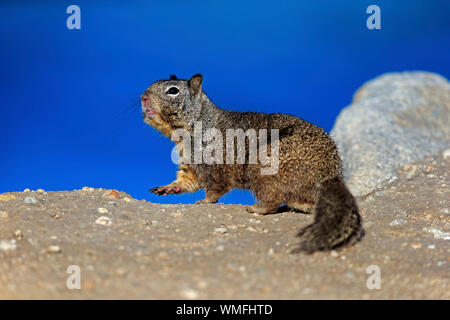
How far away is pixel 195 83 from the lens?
8.24 metres

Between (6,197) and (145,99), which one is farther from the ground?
(145,99)

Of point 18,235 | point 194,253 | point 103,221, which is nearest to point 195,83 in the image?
point 103,221

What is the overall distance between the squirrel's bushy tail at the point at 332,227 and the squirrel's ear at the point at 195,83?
3.45 meters

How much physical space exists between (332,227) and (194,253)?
1641 millimetres

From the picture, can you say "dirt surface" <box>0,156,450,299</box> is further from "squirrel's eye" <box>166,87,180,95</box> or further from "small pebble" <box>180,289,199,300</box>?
"squirrel's eye" <box>166,87,180,95</box>

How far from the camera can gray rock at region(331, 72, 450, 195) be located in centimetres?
1212

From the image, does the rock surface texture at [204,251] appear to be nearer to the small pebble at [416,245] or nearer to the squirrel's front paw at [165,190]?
the small pebble at [416,245]

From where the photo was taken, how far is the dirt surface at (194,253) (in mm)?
4375

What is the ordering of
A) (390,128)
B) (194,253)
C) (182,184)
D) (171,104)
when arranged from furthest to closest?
1. (390,128)
2. (182,184)
3. (171,104)
4. (194,253)

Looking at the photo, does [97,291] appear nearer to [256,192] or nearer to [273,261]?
[273,261]

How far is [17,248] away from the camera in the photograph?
5.14m

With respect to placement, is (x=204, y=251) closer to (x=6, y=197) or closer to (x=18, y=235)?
(x=18, y=235)

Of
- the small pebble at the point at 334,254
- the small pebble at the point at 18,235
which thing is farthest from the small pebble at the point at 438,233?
the small pebble at the point at 18,235
